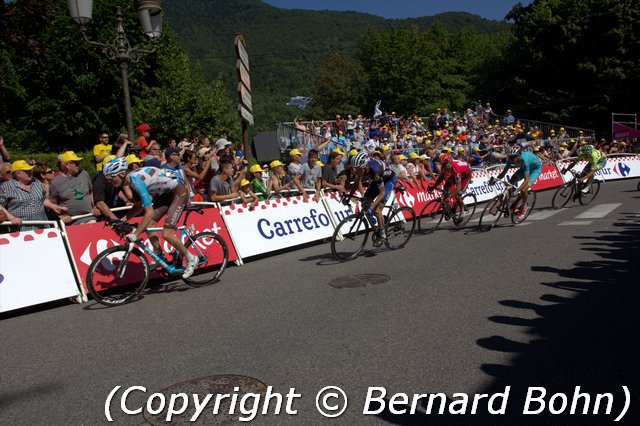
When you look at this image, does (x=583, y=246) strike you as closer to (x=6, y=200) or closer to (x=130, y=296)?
(x=130, y=296)

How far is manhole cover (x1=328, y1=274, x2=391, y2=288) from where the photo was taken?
747 cm

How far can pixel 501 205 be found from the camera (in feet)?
41.7

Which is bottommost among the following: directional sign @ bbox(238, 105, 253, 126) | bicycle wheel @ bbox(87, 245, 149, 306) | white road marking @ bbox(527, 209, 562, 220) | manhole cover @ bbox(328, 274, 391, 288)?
white road marking @ bbox(527, 209, 562, 220)

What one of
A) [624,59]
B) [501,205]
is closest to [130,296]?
[501,205]

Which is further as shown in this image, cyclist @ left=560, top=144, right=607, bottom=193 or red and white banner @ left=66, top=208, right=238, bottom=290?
cyclist @ left=560, top=144, right=607, bottom=193

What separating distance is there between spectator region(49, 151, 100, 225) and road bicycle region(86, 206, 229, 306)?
1.19 metres

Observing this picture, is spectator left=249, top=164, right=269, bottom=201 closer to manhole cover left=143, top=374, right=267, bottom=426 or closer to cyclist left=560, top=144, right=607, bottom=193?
manhole cover left=143, top=374, right=267, bottom=426

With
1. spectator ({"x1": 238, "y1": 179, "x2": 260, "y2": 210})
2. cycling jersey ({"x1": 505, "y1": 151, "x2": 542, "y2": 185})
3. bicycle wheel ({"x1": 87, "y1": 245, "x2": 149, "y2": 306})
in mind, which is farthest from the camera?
cycling jersey ({"x1": 505, "y1": 151, "x2": 542, "y2": 185})

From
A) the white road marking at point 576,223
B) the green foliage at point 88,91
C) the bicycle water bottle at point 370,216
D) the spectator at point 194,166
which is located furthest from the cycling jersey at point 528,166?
the green foliage at point 88,91

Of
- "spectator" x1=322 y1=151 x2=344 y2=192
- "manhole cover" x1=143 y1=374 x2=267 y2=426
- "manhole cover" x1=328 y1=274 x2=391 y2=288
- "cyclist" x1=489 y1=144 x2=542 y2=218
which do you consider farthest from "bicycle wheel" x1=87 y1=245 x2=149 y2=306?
"cyclist" x1=489 y1=144 x2=542 y2=218

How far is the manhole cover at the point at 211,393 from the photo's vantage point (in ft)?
12.1

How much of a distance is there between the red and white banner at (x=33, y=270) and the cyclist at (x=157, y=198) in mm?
1258

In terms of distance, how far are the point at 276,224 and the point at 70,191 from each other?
397 centimetres

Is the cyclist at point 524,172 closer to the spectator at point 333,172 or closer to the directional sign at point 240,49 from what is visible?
the spectator at point 333,172
